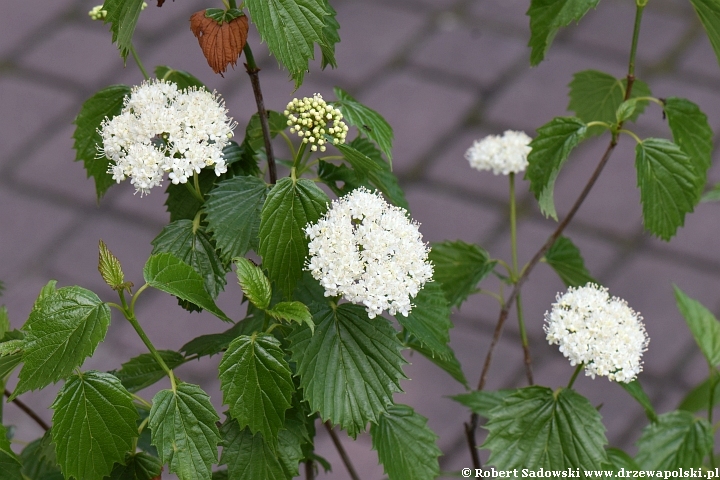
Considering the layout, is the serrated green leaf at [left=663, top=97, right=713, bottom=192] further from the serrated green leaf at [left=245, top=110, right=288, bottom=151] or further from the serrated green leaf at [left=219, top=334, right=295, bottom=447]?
the serrated green leaf at [left=219, top=334, right=295, bottom=447]

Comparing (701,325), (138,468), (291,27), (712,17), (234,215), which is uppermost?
(712,17)

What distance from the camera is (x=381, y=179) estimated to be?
910 millimetres

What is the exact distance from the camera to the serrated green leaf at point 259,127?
34.9 inches

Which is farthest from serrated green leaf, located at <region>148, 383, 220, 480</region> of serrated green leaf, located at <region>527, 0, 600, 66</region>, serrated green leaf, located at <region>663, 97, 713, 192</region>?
serrated green leaf, located at <region>663, 97, 713, 192</region>

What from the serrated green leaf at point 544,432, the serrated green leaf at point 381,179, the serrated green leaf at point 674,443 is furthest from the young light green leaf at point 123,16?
the serrated green leaf at point 674,443

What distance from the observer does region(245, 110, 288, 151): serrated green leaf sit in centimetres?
89

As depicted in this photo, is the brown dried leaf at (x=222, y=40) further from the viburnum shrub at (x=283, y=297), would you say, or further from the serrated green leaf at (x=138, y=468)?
the serrated green leaf at (x=138, y=468)

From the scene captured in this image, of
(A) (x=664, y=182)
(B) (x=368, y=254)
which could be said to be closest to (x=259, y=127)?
(B) (x=368, y=254)

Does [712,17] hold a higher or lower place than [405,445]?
higher

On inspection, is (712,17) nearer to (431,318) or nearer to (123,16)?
(431,318)

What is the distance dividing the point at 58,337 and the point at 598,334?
489 millimetres

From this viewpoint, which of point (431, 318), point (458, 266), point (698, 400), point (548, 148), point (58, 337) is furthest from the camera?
point (698, 400)

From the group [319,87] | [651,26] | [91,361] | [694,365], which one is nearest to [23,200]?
[91,361]

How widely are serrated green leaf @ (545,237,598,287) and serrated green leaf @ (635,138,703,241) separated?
0.45 ft
